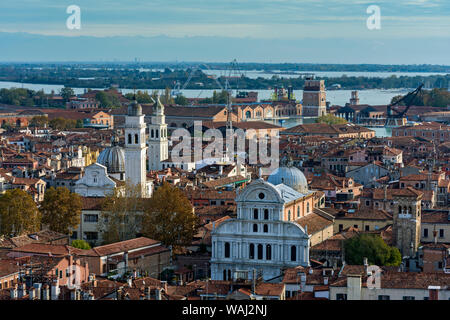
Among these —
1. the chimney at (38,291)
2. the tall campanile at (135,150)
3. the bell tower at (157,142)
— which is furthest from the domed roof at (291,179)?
the bell tower at (157,142)

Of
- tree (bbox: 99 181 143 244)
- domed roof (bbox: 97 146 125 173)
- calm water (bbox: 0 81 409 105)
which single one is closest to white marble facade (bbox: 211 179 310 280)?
tree (bbox: 99 181 143 244)

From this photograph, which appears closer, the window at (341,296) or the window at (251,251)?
the window at (341,296)

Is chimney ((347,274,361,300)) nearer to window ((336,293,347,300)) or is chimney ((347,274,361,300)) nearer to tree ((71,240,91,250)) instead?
window ((336,293,347,300))

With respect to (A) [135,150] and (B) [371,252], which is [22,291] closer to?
(B) [371,252]

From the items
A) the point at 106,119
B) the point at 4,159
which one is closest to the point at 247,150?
the point at 4,159

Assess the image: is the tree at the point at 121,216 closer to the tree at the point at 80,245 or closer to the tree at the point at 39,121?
the tree at the point at 80,245
